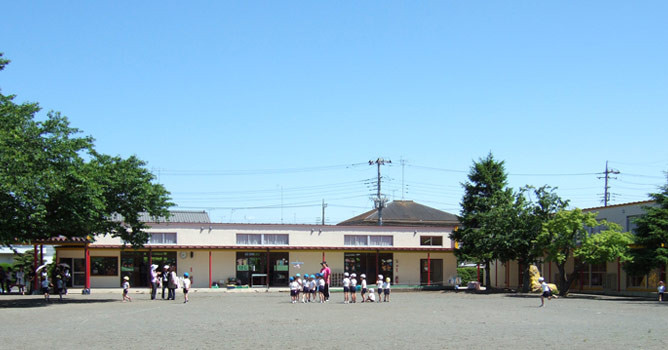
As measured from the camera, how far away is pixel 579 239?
1507 inches

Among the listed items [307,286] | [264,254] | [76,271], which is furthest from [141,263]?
[307,286]

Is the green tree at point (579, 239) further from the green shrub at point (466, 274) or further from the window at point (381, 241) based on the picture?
the green shrub at point (466, 274)

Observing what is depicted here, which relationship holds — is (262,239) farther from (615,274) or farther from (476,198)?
(615,274)

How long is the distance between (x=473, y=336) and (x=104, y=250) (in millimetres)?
35332

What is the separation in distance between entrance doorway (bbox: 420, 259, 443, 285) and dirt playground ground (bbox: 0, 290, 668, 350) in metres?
25.8

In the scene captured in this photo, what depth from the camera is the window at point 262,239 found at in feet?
162

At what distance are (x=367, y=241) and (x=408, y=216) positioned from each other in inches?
943

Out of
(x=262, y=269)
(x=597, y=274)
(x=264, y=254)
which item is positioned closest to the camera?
(x=597, y=274)

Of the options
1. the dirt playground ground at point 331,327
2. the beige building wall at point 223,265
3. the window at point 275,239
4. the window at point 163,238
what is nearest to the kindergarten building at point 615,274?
the dirt playground ground at point 331,327

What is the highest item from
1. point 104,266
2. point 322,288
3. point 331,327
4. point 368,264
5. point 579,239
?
point 579,239

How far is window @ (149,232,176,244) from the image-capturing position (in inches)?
1860

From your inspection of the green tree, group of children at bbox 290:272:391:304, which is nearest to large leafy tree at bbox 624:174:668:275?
the green tree

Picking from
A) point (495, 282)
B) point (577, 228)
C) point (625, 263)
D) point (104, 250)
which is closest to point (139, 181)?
point (104, 250)

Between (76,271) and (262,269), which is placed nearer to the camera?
(76,271)
